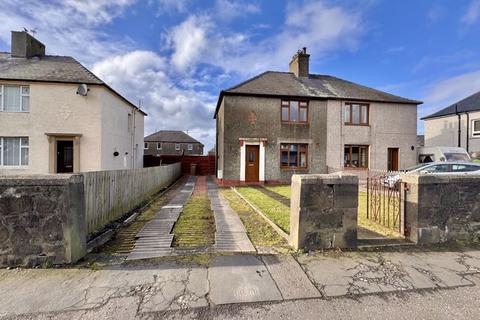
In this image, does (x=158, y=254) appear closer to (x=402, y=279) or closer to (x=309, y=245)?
(x=309, y=245)

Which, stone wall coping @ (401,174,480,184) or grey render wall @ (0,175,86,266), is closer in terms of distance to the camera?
grey render wall @ (0,175,86,266)

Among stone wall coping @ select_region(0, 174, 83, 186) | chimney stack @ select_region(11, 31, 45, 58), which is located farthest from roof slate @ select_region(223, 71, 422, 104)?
chimney stack @ select_region(11, 31, 45, 58)

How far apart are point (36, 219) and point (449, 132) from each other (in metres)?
31.9

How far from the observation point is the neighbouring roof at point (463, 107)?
2176cm

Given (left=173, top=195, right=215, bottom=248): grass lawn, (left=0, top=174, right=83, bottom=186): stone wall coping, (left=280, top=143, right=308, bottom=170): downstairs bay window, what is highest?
(left=280, top=143, right=308, bottom=170): downstairs bay window

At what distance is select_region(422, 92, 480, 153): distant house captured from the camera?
21.3m

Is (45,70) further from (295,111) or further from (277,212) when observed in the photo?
(277,212)

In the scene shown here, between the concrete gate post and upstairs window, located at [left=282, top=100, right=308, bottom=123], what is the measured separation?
37.9ft

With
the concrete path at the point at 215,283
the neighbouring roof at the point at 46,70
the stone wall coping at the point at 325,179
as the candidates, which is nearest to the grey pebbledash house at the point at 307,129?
the neighbouring roof at the point at 46,70

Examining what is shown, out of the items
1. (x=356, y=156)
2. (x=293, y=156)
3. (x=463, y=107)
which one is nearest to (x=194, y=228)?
(x=293, y=156)

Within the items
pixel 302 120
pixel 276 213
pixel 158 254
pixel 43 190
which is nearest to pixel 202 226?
pixel 158 254

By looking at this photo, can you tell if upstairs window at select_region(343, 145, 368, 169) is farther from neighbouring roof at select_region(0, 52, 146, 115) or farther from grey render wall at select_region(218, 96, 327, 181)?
neighbouring roof at select_region(0, 52, 146, 115)

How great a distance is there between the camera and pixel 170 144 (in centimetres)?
5128

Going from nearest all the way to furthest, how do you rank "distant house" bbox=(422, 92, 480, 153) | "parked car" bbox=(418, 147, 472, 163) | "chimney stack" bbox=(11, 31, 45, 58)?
1. "chimney stack" bbox=(11, 31, 45, 58)
2. "parked car" bbox=(418, 147, 472, 163)
3. "distant house" bbox=(422, 92, 480, 153)
